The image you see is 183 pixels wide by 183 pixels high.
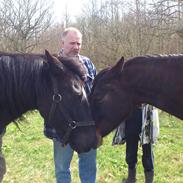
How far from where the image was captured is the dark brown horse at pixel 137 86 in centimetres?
328

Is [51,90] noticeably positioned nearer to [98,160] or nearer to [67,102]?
[67,102]

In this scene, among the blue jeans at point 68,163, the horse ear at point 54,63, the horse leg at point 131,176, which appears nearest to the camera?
the horse ear at point 54,63

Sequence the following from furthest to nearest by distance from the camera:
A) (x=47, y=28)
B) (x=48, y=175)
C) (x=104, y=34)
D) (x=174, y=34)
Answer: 1. (x=47, y=28)
2. (x=104, y=34)
3. (x=174, y=34)
4. (x=48, y=175)

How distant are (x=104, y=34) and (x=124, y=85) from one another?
54.9 feet

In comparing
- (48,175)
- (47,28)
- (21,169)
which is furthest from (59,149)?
(47,28)

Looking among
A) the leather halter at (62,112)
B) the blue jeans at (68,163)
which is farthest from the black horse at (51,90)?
the blue jeans at (68,163)

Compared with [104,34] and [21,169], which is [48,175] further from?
[104,34]

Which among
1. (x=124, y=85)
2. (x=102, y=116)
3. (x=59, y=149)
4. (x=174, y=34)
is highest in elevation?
(x=174, y=34)

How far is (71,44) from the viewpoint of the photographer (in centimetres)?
360

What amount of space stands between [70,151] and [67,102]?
1087 millimetres

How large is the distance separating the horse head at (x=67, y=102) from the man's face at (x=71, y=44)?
30.1 inches

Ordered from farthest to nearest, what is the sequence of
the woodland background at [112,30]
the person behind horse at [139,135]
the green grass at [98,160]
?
1. the woodland background at [112,30]
2. the green grass at [98,160]
3. the person behind horse at [139,135]

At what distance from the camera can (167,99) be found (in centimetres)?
332

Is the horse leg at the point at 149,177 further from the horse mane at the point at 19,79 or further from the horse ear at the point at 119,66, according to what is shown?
the horse mane at the point at 19,79
